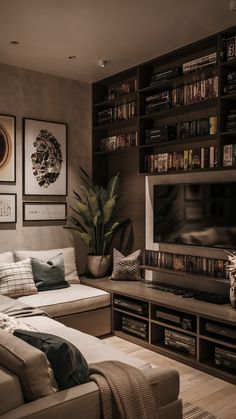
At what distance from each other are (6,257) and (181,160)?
1972 millimetres

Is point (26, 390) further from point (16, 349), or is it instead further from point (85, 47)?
point (85, 47)

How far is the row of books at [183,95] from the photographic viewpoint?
3658 millimetres

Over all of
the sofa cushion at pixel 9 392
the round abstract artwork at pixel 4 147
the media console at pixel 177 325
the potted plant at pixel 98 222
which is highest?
the round abstract artwork at pixel 4 147

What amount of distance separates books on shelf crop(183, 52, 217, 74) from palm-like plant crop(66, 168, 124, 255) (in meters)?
1.44

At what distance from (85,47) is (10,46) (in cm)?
69

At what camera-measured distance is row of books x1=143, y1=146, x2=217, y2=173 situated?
3683 mm

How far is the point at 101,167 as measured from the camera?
5.10m

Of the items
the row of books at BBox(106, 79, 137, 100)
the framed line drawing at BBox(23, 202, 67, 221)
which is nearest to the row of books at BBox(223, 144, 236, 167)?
the row of books at BBox(106, 79, 137, 100)

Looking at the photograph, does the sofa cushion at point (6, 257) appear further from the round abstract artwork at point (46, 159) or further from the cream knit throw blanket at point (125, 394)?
the cream knit throw blanket at point (125, 394)

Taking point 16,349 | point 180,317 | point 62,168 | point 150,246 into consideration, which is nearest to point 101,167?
point 62,168

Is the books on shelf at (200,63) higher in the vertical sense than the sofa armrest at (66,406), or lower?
higher

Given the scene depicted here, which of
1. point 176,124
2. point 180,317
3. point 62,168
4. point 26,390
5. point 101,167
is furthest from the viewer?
point 101,167

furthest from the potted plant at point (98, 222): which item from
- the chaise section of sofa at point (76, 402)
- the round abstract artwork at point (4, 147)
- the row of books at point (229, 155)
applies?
the chaise section of sofa at point (76, 402)

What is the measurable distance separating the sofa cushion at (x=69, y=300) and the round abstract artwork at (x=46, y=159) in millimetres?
1276
